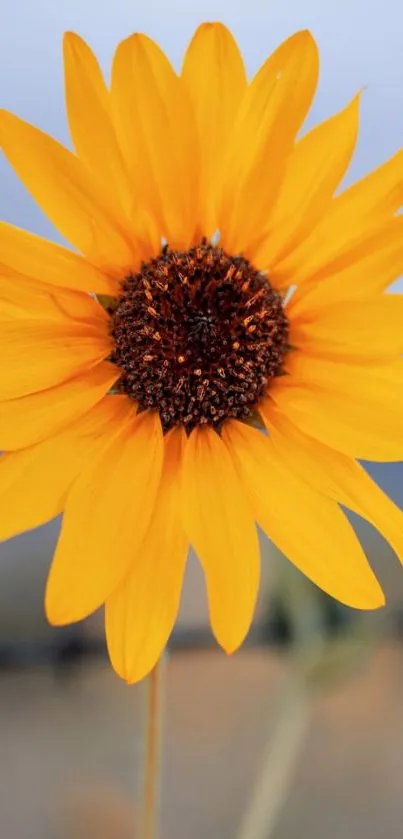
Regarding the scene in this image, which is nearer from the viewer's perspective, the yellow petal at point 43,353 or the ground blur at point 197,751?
the yellow petal at point 43,353

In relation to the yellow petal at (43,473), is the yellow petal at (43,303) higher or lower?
higher

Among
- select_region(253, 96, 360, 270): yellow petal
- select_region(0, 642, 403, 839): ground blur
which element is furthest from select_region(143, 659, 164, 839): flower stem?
select_region(0, 642, 403, 839): ground blur

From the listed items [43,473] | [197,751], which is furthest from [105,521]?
[197,751]

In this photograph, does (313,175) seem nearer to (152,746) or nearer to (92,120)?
(92,120)

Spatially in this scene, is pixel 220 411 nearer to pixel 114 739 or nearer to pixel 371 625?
pixel 371 625

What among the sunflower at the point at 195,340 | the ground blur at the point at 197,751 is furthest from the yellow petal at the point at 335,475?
the ground blur at the point at 197,751

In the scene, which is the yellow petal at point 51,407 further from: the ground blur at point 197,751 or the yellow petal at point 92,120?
the ground blur at point 197,751

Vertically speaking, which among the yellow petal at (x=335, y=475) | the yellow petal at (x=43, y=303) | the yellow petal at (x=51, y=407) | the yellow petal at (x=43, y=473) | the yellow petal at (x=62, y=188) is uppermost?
the yellow petal at (x=62, y=188)

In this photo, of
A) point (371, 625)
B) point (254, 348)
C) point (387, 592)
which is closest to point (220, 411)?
point (254, 348)
